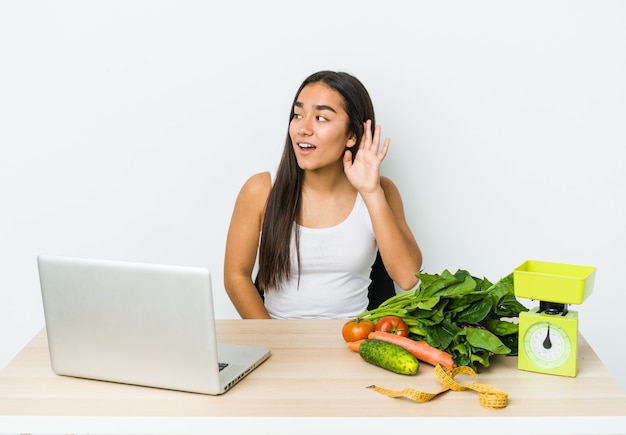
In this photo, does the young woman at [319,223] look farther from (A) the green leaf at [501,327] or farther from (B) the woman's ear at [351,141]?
(A) the green leaf at [501,327]

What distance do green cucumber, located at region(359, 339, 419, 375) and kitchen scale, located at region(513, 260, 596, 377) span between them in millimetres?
267

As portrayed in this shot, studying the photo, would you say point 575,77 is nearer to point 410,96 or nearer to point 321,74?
point 410,96

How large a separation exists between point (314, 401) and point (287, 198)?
131 cm

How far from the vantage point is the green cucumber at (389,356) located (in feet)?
5.80

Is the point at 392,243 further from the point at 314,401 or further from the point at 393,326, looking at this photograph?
the point at 314,401

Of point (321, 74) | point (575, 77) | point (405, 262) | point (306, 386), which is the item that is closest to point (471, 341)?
point (306, 386)

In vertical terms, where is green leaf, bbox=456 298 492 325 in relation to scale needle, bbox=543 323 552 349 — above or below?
above

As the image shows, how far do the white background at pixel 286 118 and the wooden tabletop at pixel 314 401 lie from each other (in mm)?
1520

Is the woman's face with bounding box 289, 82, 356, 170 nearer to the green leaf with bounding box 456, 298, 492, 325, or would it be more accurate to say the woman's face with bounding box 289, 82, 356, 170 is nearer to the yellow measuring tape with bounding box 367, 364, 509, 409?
the green leaf with bounding box 456, 298, 492, 325

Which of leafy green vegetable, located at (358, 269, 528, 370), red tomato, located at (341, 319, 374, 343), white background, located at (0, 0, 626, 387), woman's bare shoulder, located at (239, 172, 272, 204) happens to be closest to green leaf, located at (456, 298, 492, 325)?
leafy green vegetable, located at (358, 269, 528, 370)

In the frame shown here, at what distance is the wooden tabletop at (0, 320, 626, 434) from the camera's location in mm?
1562

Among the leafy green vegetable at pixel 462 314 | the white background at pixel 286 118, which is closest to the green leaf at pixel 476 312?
the leafy green vegetable at pixel 462 314

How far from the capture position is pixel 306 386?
172 cm

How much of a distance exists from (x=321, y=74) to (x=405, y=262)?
737 millimetres
